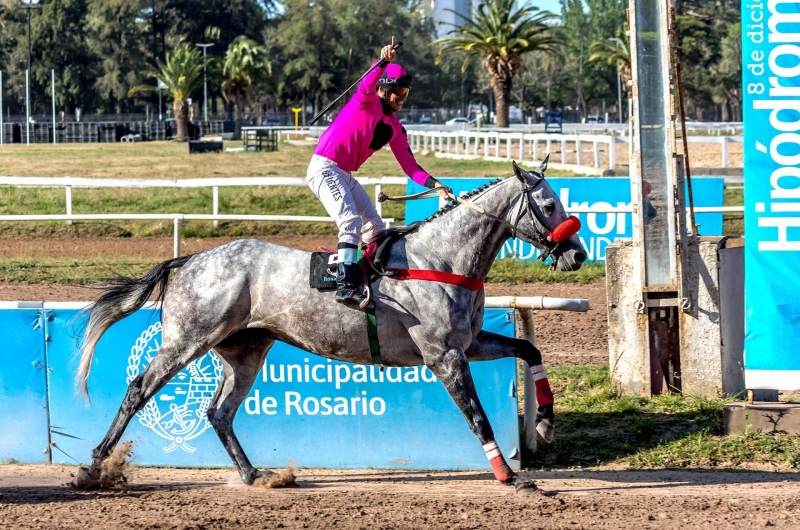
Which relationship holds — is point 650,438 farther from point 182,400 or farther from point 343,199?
point 182,400

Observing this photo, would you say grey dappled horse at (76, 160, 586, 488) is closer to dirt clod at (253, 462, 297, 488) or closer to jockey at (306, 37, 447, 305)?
dirt clod at (253, 462, 297, 488)

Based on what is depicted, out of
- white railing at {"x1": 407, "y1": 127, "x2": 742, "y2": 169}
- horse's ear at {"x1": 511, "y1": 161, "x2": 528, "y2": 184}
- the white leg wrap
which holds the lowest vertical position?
the white leg wrap

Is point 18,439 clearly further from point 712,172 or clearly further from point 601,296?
point 712,172

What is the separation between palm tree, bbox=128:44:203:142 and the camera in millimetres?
58938

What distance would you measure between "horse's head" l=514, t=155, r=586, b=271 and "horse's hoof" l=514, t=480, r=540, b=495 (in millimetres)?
1307

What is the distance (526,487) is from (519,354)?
86 centimetres

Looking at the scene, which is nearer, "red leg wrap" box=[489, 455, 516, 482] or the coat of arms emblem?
"red leg wrap" box=[489, 455, 516, 482]

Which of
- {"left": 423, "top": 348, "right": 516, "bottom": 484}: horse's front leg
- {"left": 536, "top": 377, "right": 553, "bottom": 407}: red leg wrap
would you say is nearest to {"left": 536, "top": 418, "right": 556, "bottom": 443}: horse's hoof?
{"left": 536, "top": 377, "right": 553, "bottom": 407}: red leg wrap

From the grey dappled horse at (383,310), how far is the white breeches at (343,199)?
28 cm

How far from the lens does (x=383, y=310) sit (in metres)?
6.38

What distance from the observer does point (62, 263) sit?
15.0 metres

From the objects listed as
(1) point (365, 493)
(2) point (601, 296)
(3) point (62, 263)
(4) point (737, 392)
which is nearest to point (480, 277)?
(1) point (365, 493)

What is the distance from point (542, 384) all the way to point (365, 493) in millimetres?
1293

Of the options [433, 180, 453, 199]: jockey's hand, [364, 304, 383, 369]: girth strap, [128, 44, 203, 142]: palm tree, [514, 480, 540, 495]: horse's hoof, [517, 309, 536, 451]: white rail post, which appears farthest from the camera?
[128, 44, 203, 142]: palm tree
